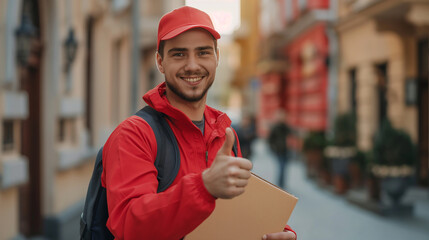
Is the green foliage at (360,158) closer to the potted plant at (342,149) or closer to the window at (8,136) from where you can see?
the potted plant at (342,149)

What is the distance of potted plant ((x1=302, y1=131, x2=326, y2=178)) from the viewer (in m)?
12.0

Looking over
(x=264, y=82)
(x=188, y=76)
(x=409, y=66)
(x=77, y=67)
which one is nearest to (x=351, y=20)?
(x=409, y=66)

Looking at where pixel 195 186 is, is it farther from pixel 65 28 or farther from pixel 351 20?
pixel 351 20

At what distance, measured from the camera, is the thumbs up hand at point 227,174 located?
134cm

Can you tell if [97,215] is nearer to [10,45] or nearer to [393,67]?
[10,45]

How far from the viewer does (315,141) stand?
12.2m

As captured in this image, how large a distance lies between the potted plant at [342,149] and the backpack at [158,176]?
9145 mm

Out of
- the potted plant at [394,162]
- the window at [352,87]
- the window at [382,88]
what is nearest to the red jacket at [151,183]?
the potted plant at [394,162]

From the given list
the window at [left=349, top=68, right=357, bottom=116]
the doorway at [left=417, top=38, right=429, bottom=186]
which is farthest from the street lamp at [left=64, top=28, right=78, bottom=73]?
the window at [left=349, top=68, right=357, bottom=116]

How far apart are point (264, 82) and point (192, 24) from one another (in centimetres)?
2774

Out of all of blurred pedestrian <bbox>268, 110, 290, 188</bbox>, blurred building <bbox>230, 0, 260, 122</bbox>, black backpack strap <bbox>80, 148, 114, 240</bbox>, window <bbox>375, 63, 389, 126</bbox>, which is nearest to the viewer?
black backpack strap <bbox>80, 148, 114, 240</bbox>

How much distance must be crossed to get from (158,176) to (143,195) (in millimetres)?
195

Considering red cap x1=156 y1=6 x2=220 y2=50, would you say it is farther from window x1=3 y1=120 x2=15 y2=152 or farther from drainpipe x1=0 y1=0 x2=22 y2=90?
window x1=3 y1=120 x2=15 y2=152

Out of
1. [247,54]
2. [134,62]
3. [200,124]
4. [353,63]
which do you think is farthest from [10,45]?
[247,54]
